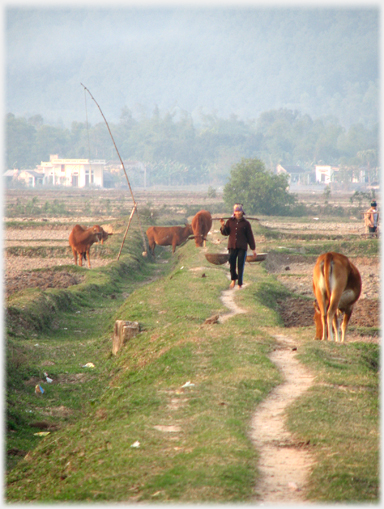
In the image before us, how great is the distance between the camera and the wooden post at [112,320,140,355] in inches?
544

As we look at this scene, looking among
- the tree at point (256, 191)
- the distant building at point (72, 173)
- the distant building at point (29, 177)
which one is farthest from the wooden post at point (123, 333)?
the distant building at point (29, 177)

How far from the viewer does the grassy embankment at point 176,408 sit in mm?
6230

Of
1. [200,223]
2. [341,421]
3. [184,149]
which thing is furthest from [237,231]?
[184,149]

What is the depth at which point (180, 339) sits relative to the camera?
11.7 m

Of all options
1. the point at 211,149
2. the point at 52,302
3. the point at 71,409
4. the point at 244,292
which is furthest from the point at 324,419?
the point at 211,149

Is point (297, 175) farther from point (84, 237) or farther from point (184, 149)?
point (84, 237)

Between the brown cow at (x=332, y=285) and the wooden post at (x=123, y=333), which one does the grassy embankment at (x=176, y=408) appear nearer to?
the wooden post at (x=123, y=333)

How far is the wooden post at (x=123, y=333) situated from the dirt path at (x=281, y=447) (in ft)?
14.3

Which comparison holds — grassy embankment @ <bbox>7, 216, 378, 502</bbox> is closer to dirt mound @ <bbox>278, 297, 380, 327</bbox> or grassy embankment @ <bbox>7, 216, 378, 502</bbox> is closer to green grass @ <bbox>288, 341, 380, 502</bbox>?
green grass @ <bbox>288, 341, 380, 502</bbox>

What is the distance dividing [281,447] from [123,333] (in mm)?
7323

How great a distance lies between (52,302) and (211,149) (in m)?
155

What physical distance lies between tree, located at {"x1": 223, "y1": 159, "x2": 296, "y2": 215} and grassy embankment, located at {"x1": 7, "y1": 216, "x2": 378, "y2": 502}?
38546 mm

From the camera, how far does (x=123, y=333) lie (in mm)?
13852

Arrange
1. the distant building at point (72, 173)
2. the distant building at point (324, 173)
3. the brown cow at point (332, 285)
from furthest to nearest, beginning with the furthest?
the distant building at point (324, 173) < the distant building at point (72, 173) < the brown cow at point (332, 285)
